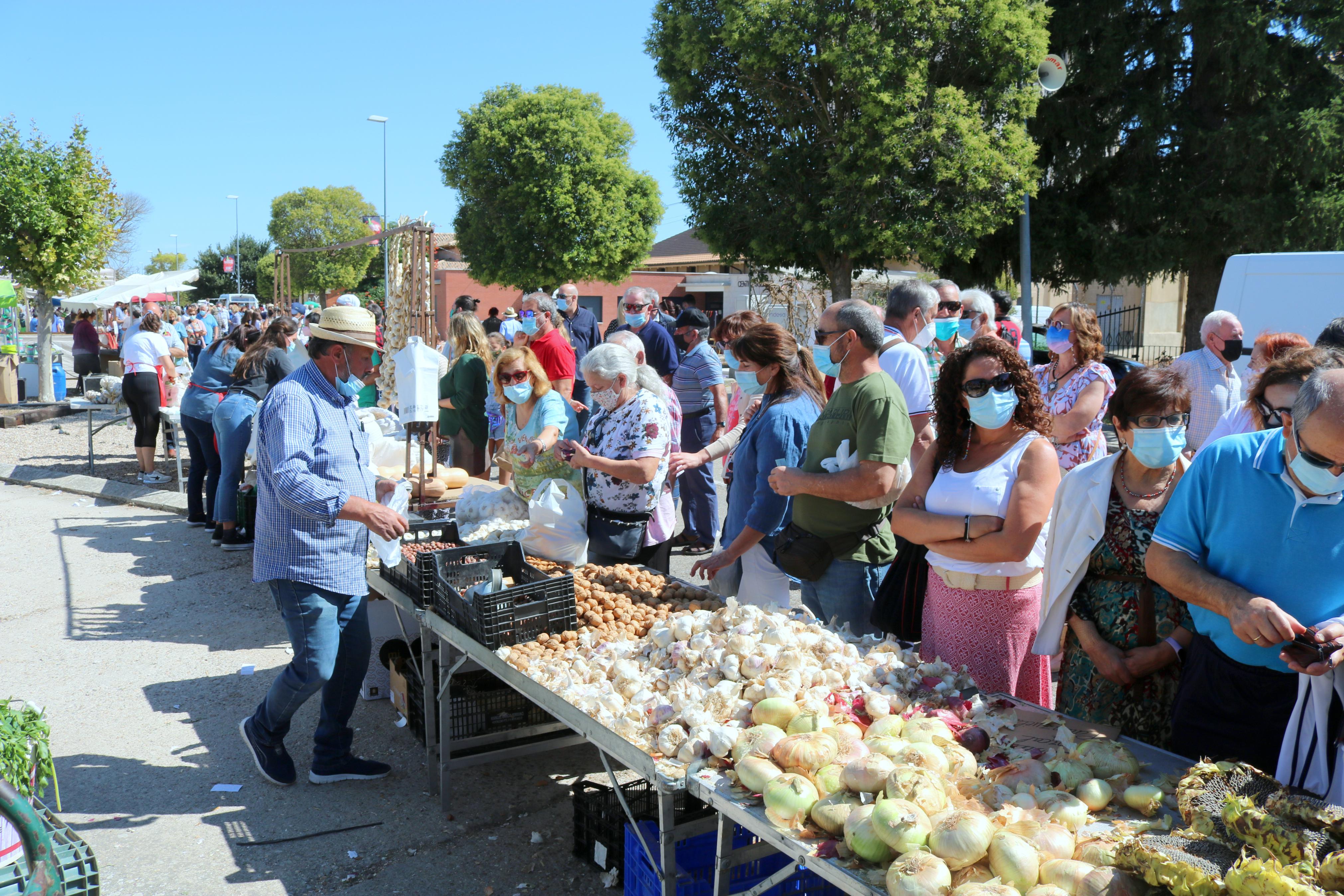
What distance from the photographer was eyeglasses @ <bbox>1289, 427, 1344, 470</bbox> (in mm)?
2250

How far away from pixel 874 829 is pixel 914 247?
1822 cm

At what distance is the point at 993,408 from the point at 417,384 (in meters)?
4.39

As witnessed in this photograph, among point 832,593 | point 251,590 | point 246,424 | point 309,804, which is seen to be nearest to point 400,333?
point 246,424

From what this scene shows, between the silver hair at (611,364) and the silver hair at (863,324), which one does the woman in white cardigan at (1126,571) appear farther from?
the silver hair at (611,364)

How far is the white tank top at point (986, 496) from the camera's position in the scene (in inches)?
131

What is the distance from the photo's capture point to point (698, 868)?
3.09m

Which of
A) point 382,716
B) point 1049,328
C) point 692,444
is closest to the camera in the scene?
point 382,716

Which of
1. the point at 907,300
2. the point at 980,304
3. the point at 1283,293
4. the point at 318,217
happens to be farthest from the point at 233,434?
the point at 318,217

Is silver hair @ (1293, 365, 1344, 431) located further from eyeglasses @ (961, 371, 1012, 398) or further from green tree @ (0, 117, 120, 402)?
green tree @ (0, 117, 120, 402)

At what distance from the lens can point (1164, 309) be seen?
3259cm

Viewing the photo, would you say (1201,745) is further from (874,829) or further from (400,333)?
(400,333)

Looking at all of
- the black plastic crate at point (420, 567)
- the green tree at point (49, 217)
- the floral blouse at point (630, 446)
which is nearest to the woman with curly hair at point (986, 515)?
the floral blouse at point (630, 446)

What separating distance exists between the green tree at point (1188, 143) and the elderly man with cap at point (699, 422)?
1292 cm

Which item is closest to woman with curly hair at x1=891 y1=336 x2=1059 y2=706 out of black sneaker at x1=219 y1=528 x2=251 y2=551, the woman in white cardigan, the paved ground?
the woman in white cardigan
